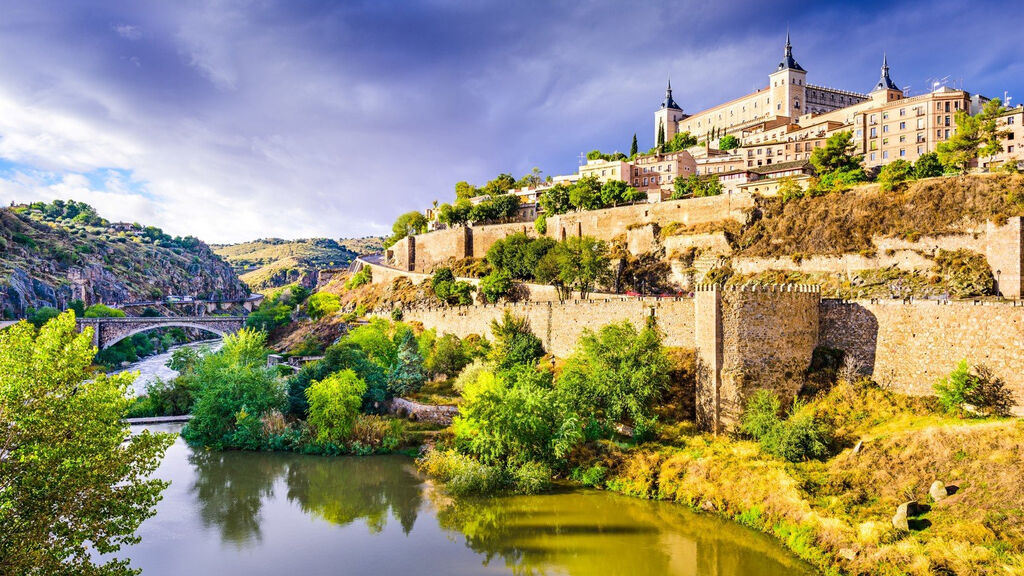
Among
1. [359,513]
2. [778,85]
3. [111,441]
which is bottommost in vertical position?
[359,513]

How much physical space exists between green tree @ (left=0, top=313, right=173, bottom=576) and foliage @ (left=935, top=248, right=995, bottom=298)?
1440 inches

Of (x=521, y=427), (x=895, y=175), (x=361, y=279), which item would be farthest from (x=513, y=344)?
(x=361, y=279)

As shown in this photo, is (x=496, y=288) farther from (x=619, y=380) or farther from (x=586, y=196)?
(x=619, y=380)

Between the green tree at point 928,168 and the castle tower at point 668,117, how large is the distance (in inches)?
2087

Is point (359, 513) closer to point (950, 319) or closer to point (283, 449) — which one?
point (283, 449)

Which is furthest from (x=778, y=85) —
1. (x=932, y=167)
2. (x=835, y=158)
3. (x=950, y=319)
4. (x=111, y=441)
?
(x=111, y=441)

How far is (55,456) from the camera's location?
10.9 meters

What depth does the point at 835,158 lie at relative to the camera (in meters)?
51.2

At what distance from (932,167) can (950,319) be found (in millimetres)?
30296

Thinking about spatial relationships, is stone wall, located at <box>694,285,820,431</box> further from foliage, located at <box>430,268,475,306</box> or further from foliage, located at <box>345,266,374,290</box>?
foliage, located at <box>345,266,374,290</box>

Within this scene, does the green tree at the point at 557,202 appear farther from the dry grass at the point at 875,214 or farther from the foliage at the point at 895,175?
the foliage at the point at 895,175

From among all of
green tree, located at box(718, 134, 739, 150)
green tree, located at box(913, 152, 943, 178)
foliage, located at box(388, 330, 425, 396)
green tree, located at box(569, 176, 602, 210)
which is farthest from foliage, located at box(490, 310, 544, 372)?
green tree, located at box(718, 134, 739, 150)

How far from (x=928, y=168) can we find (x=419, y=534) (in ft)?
145

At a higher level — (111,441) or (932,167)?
(932,167)
